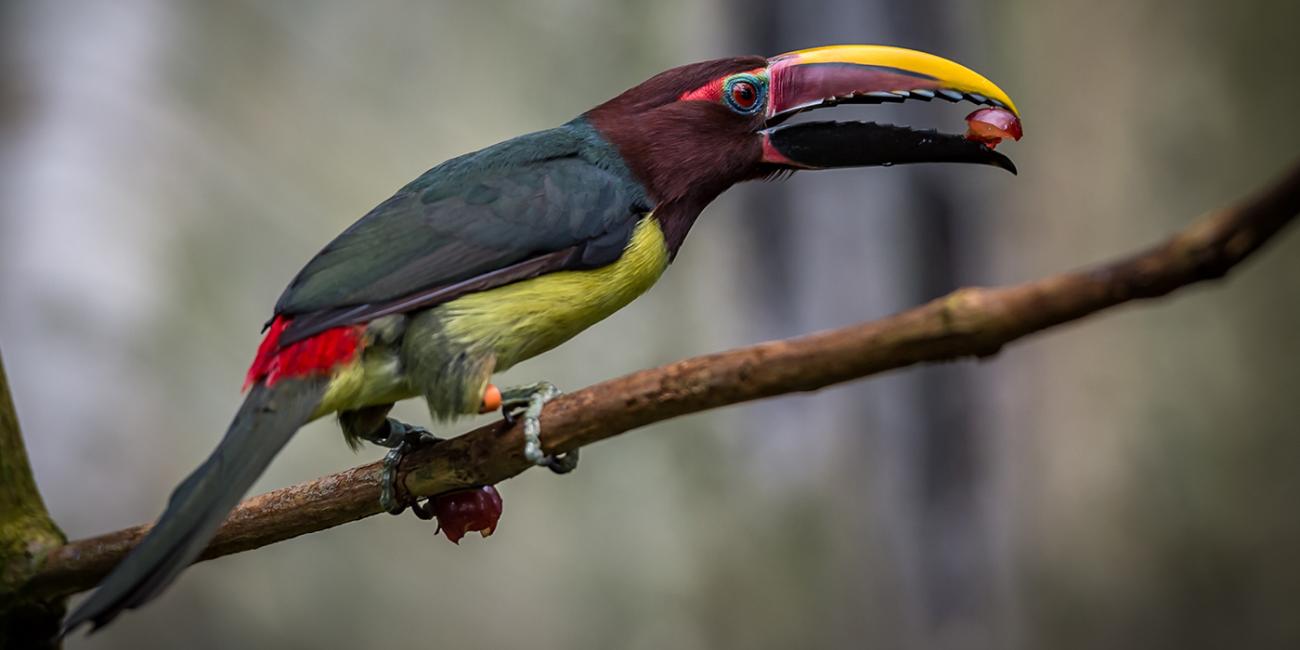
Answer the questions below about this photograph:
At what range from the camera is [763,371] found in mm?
1541

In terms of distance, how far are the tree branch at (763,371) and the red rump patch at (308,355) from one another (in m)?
0.20

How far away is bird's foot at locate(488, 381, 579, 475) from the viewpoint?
1.86m

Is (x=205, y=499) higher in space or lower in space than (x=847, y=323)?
lower

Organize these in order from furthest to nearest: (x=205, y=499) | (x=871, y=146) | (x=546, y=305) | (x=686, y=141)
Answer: (x=686, y=141)
(x=871, y=146)
(x=546, y=305)
(x=205, y=499)

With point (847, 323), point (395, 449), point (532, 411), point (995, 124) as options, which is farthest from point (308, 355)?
point (847, 323)

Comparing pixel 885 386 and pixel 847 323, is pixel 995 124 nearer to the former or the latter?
pixel 847 323

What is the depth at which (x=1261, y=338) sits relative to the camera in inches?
192

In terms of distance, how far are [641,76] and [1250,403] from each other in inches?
104

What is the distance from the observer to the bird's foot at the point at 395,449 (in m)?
2.08

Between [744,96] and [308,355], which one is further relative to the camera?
[744,96]

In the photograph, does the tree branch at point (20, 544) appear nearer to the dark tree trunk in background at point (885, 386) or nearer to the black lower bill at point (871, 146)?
the black lower bill at point (871, 146)

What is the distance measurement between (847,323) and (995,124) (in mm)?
2312

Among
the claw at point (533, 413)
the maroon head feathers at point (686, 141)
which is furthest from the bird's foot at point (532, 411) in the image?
the maroon head feathers at point (686, 141)

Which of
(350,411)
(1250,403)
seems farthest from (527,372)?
(1250,403)
